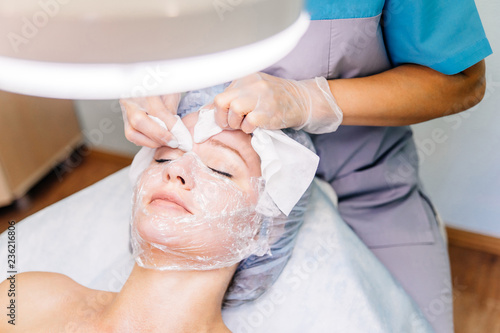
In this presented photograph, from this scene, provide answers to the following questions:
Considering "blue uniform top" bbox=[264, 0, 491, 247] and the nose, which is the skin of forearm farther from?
the nose

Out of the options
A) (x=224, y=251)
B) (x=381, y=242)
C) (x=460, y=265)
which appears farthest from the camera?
(x=460, y=265)

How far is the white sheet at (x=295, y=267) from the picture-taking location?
118 cm

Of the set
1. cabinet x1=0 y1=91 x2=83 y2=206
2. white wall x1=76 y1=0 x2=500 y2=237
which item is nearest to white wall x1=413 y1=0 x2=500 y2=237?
white wall x1=76 y1=0 x2=500 y2=237

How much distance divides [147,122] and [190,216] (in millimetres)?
228

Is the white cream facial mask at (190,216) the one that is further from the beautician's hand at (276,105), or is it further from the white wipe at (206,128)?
the beautician's hand at (276,105)

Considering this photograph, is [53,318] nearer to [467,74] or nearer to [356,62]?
[356,62]

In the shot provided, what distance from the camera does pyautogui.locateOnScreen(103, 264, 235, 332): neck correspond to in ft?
3.43

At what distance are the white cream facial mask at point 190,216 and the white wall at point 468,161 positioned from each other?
3.42 ft

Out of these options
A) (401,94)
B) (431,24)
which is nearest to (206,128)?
(401,94)

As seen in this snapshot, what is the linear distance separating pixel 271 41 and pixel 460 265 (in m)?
2.08

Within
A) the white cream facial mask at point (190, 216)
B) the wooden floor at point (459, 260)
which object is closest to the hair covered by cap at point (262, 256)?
the white cream facial mask at point (190, 216)

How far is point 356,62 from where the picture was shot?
1.16 meters

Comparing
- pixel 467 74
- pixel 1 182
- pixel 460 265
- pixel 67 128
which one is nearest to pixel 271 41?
pixel 467 74

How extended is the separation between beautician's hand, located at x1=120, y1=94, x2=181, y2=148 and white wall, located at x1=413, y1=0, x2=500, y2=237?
1.10 m
